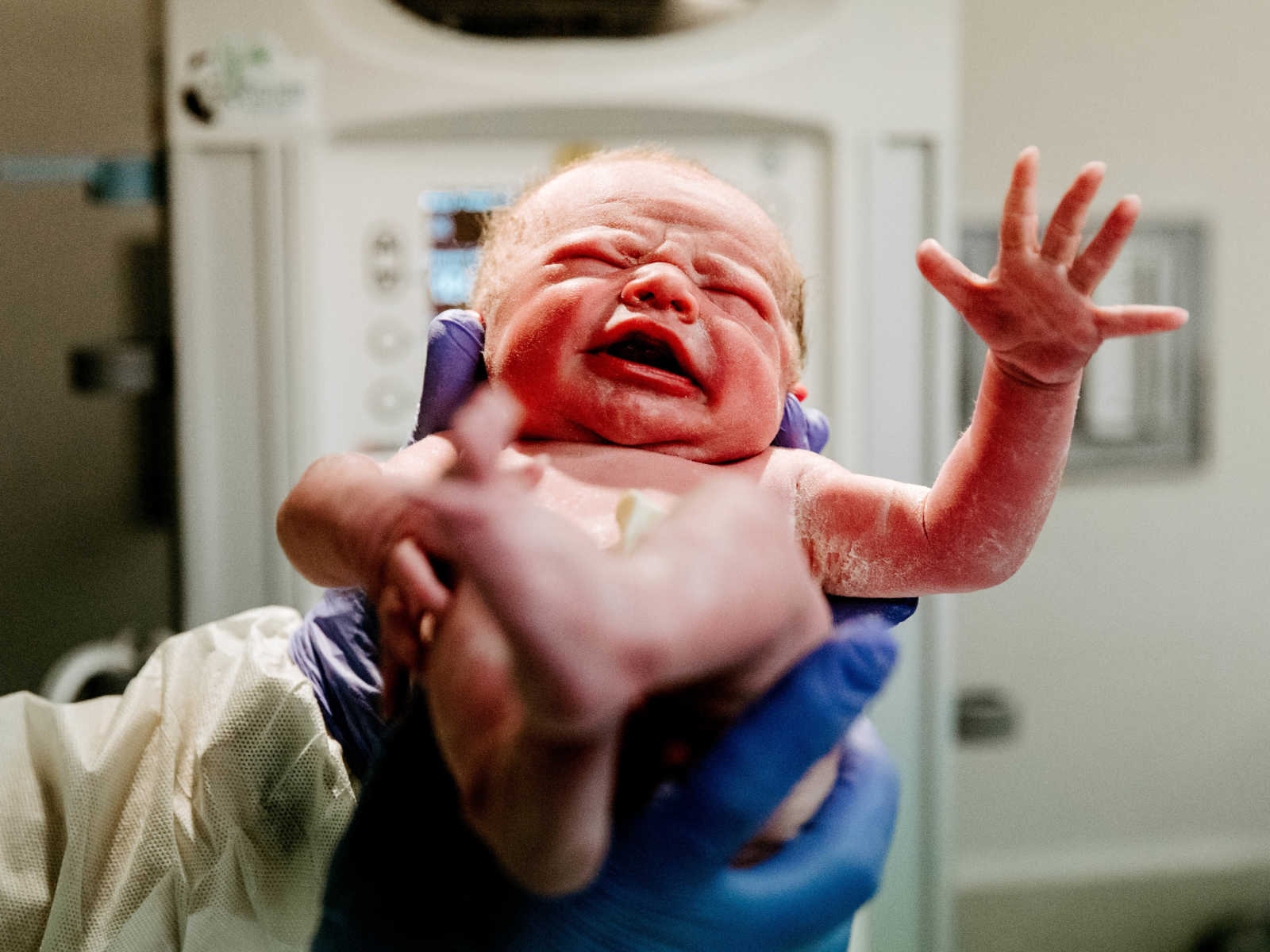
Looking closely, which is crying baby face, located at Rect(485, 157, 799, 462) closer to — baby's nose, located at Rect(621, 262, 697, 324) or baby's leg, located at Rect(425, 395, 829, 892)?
baby's nose, located at Rect(621, 262, 697, 324)

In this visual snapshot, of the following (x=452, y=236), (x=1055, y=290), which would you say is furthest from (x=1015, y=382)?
(x=452, y=236)

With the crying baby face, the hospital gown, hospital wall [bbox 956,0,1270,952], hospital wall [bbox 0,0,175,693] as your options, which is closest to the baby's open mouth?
the crying baby face

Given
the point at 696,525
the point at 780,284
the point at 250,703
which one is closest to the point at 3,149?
the point at 250,703

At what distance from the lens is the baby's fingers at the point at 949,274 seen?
314 millimetres

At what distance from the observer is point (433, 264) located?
0.97m

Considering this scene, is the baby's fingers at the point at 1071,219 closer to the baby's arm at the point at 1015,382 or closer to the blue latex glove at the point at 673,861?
the baby's arm at the point at 1015,382

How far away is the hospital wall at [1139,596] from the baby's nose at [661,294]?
1.16 meters

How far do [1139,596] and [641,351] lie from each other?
1.34 metres

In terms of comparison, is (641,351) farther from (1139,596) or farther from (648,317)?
(1139,596)

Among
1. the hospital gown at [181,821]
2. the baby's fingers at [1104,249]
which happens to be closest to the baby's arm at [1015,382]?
the baby's fingers at [1104,249]

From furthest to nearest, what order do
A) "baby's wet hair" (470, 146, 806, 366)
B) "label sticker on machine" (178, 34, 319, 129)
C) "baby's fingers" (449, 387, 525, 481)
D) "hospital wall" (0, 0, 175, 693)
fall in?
"hospital wall" (0, 0, 175, 693)
"label sticker on machine" (178, 34, 319, 129)
"baby's wet hair" (470, 146, 806, 366)
"baby's fingers" (449, 387, 525, 481)

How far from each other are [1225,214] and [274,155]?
130 cm

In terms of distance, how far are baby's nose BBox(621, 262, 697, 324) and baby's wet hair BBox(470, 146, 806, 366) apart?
8 centimetres

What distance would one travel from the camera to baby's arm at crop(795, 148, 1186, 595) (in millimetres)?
303
